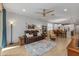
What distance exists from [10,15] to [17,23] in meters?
0.20

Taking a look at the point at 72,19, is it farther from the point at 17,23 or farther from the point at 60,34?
the point at 17,23

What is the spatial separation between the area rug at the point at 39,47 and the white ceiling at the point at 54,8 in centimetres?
49

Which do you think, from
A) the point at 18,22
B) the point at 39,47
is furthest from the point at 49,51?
the point at 18,22

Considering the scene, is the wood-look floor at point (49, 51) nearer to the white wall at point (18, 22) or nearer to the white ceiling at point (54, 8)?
the white wall at point (18, 22)

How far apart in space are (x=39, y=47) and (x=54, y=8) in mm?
803

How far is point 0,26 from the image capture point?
2.38 m

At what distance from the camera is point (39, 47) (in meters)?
2.42

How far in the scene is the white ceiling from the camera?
2322 mm

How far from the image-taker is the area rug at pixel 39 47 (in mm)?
2400

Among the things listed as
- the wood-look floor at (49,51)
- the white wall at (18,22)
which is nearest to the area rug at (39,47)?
the wood-look floor at (49,51)

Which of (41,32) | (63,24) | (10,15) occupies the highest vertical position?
(10,15)

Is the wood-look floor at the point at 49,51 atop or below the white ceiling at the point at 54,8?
below

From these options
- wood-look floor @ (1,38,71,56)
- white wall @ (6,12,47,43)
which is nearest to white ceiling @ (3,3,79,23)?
white wall @ (6,12,47,43)

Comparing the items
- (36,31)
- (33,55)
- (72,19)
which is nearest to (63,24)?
(72,19)
